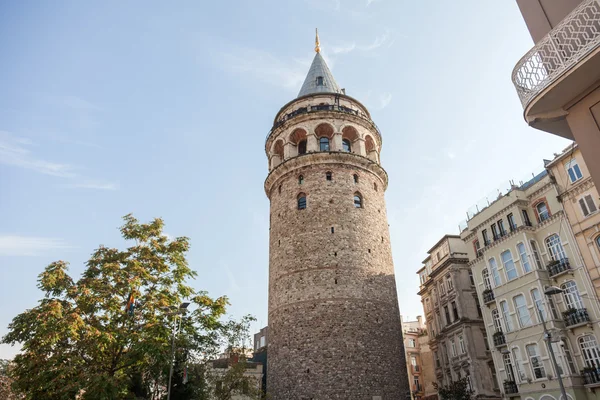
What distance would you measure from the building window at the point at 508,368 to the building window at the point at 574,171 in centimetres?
1038

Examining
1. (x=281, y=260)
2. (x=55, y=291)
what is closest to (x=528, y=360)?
(x=281, y=260)

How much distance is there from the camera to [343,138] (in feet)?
106

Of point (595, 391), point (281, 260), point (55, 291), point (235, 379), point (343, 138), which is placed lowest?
point (595, 391)

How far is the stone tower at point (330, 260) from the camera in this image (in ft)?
78.6

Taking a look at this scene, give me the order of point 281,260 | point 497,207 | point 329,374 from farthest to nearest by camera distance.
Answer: point 281,260 < point 497,207 < point 329,374

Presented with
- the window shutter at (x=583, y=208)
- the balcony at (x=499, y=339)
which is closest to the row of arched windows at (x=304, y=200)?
the balcony at (x=499, y=339)

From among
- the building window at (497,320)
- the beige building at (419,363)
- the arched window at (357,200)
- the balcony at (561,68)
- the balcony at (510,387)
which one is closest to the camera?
the balcony at (561,68)

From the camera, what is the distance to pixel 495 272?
24.9m

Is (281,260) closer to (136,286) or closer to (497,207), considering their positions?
(136,286)

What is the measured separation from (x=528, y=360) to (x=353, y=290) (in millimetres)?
9870

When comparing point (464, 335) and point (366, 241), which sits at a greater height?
point (366, 241)

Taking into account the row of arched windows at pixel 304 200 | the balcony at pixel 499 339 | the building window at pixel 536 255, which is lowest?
the balcony at pixel 499 339

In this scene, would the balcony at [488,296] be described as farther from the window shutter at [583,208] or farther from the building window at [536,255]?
the window shutter at [583,208]

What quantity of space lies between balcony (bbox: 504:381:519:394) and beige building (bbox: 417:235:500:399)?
4.39 metres
